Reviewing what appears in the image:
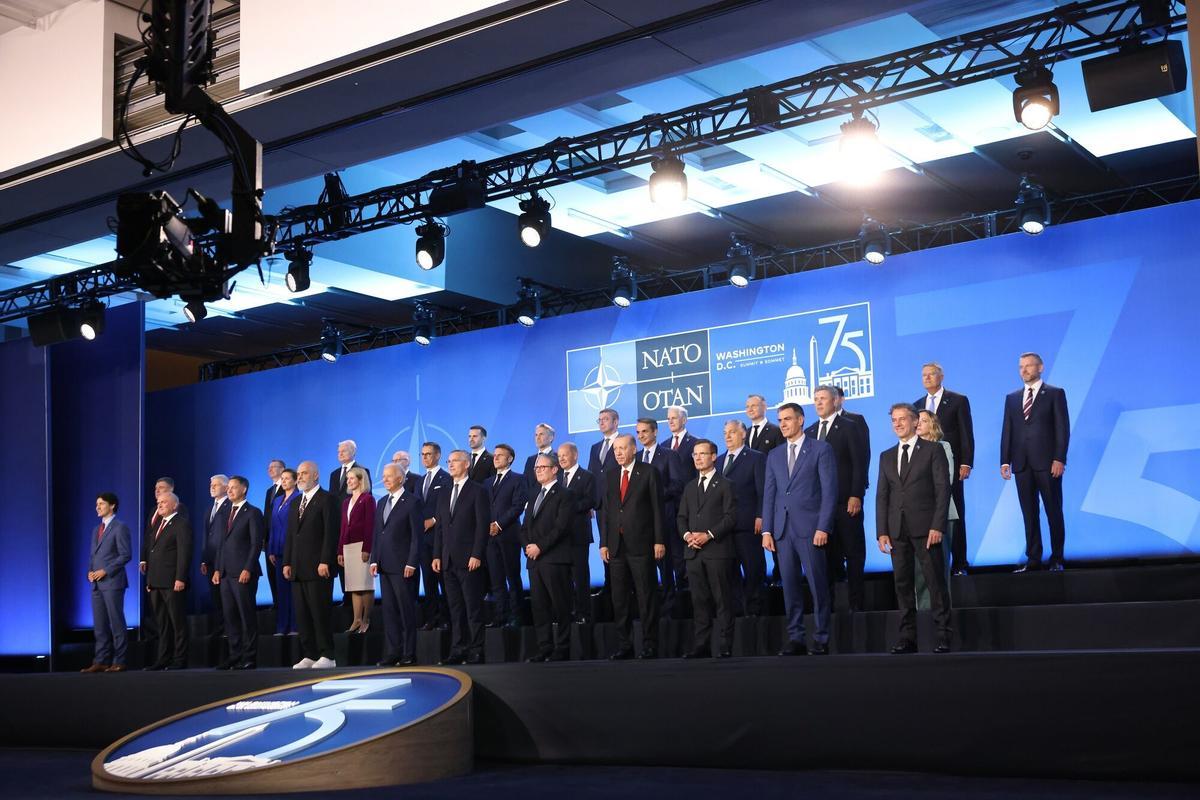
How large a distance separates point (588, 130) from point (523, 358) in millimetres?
3184

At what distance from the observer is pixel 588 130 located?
923cm

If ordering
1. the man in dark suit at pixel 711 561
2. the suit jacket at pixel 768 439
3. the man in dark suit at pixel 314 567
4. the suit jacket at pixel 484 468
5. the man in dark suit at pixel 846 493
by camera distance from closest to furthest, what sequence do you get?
the man in dark suit at pixel 711 561, the man in dark suit at pixel 846 493, the suit jacket at pixel 768 439, the man in dark suit at pixel 314 567, the suit jacket at pixel 484 468

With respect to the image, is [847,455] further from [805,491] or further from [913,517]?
[913,517]

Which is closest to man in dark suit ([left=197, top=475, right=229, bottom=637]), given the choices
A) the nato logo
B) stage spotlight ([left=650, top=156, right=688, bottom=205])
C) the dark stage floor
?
the nato logo

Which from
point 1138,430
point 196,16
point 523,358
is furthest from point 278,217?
point 1138,430

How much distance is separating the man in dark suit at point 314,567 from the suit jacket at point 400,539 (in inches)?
17.7

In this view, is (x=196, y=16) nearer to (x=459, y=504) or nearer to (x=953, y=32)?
(x=459, y=504)

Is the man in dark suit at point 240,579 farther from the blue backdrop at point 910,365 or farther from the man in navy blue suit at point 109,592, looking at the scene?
the blue backdrop at point 910,365

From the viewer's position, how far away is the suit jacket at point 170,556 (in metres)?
9.08

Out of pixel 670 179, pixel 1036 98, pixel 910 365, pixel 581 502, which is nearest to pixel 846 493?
pixel 581 502

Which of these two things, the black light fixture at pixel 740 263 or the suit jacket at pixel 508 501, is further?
the black light fixture at pixel 740 263

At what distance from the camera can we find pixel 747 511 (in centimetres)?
736

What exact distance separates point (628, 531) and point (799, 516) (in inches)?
41.7

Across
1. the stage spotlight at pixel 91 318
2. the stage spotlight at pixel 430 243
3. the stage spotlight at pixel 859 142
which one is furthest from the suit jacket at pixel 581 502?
the stage spotlight at pixel 91 318
